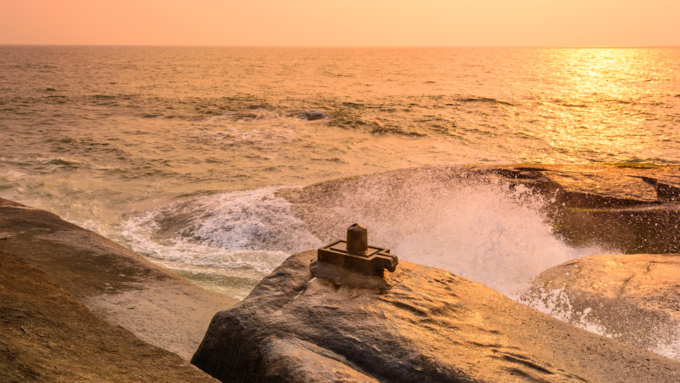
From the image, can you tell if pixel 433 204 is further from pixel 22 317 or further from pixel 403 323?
pixel 22 317

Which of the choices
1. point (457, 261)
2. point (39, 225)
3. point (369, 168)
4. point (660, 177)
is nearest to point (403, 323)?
point (457, 261)

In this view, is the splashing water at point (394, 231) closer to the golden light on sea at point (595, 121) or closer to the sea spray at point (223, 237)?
the sea spray at point (223, 237)

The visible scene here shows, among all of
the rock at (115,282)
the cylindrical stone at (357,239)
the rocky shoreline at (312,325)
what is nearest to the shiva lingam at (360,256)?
the cylindrical stone at (357,239)

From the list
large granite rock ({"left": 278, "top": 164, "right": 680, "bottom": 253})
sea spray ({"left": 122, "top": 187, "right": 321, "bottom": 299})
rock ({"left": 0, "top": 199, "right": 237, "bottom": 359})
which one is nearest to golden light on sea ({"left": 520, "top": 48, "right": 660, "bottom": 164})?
large granite rock ({"left": 278, "top": 164, "right": 680, "bottom": 253})

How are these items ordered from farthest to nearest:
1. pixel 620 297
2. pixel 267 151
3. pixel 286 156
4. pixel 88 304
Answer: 1. pixel 267 151
2. pixel 286 156
3. pixel 620 297
4. pixel 88 304

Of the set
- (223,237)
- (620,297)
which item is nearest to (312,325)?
(620,297)

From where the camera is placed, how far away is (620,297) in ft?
10.8

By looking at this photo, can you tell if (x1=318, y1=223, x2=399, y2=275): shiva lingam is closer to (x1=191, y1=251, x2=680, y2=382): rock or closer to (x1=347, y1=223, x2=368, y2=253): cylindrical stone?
(x1=347, y1=223, x2=368, y2=253): cylindrical stone

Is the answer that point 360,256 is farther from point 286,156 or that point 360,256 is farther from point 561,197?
point 286,156

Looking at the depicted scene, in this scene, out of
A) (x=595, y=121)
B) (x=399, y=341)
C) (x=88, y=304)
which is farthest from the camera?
(x=595, y=121)

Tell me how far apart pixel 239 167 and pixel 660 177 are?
846 centimetres

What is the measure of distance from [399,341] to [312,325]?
1.47 ft

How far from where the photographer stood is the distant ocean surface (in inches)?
220

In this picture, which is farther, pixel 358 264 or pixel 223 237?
pixel 223 237
